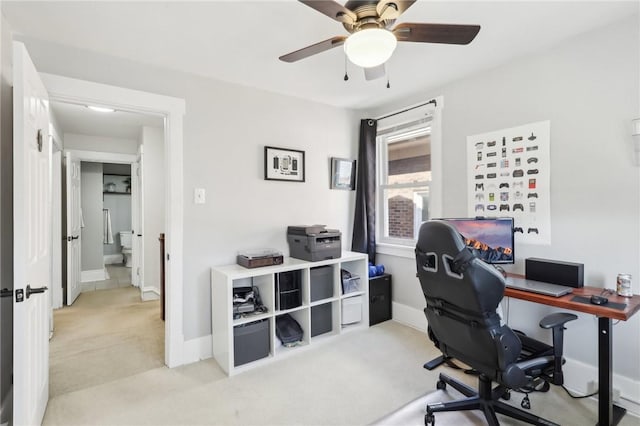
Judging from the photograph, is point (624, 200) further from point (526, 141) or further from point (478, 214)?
point (478, 214)

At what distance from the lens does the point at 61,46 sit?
209cm

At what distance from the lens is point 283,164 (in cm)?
304

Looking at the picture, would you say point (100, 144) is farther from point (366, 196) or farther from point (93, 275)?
point (366, 196)

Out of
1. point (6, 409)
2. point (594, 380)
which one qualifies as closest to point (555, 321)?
point (594, 380)

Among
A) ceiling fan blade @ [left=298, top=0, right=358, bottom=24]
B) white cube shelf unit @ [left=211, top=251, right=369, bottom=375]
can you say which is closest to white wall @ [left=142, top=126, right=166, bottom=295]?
white cube shelf unit @ [left=211, top=251, right=369, bottom=375]

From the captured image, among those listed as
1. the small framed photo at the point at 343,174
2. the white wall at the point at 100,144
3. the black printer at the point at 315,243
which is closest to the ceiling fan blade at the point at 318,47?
the black printer at the point at 315,243

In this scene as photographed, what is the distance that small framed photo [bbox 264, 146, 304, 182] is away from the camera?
2934 mm

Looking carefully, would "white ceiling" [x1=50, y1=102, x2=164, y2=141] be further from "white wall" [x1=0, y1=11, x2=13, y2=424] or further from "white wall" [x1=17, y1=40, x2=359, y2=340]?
"white wall" [x1=0, y1=11, x2=13, y2=424]

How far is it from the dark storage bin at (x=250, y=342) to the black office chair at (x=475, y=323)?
1.26m

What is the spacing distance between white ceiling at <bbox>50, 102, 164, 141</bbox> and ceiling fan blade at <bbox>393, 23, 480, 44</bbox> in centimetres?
264

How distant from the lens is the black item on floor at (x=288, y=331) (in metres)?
2.66

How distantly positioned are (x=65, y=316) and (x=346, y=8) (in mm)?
4269

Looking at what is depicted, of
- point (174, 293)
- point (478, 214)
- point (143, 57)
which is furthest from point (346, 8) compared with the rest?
point (174, 293)

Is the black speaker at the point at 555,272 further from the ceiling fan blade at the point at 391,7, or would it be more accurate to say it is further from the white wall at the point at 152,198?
the white wall at the point at 152,198
